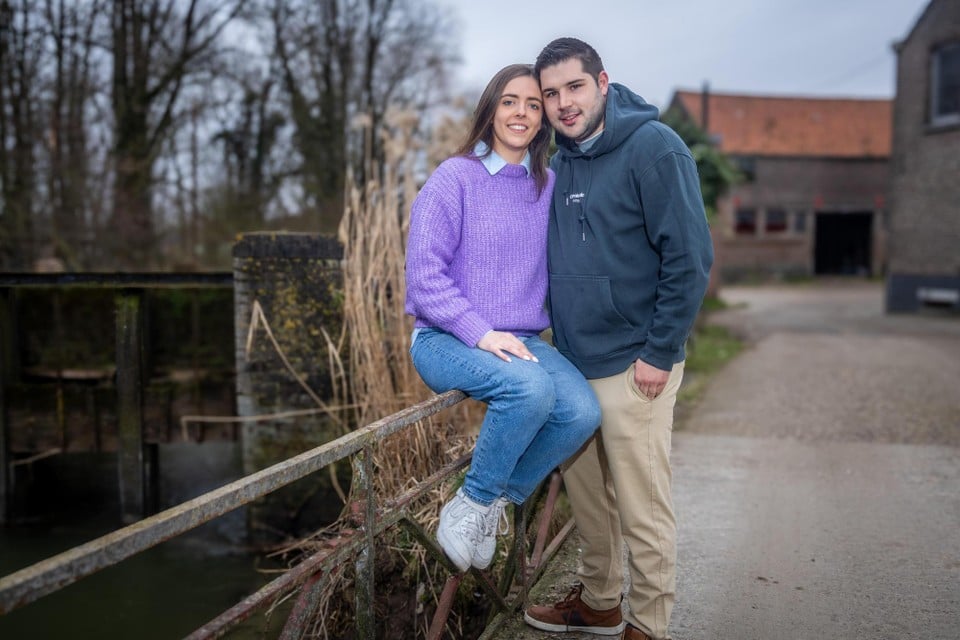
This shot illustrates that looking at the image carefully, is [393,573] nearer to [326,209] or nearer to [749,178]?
[326,209]

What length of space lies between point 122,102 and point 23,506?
29.6ft

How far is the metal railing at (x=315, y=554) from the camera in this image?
4.48 feet

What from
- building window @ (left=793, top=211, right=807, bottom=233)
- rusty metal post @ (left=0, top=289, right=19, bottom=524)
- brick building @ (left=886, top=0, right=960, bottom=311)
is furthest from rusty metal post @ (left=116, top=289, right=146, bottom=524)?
building window @ (left=793, top=211, right=807, bottom=233)

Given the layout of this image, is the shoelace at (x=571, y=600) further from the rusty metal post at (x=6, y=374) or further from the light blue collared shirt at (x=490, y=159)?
the rusty metal post at (x=6, y=374)

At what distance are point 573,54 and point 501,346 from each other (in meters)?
0.97

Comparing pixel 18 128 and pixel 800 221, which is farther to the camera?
pixel 800 221

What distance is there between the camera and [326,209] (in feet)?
38.1

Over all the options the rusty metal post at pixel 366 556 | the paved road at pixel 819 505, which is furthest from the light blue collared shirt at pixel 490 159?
the paved road at pixel 819 505

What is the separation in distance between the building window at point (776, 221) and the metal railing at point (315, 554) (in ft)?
98.2

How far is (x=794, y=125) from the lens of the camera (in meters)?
31.9

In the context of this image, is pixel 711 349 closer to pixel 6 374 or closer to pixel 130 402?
pixel 130 402

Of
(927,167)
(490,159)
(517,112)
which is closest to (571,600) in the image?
(490,159)

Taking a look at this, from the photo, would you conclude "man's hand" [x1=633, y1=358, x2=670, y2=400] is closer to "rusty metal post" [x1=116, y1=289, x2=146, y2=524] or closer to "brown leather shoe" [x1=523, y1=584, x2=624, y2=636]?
"brown leather shoe" [x1=523, y1=584, x2=624, y2=636]

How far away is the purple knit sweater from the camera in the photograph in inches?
97.3
